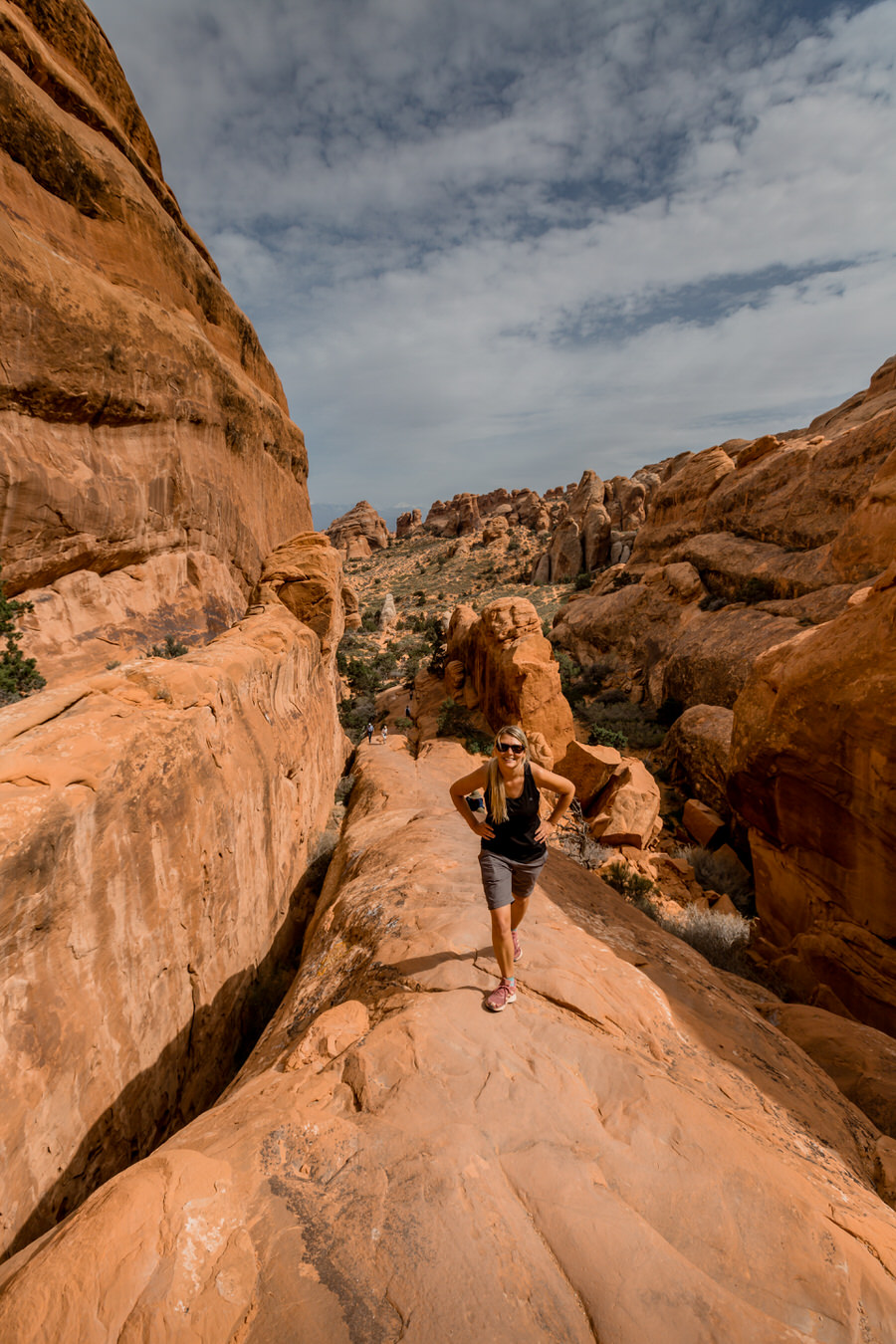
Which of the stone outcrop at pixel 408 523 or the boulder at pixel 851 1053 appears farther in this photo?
the stone outcrop at pixel 408 523

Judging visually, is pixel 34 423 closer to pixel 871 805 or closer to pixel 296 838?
pixel 296 838

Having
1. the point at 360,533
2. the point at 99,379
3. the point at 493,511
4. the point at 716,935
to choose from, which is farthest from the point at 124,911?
the point at 493,511

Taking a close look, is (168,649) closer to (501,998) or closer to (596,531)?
(501,998)

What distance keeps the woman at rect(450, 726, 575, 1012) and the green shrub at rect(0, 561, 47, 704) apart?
16.8 ft

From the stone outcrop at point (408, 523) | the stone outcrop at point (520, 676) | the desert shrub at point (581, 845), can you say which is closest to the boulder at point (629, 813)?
the desert shrub at point (581, 845)

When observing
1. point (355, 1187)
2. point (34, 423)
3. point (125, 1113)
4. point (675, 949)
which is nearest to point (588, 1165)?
point (355, 1187)

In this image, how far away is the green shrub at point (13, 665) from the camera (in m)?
5.40

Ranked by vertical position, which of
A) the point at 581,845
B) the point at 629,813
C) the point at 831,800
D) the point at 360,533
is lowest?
the point at 581,845

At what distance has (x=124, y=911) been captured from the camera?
3.58 meters

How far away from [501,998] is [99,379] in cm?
842

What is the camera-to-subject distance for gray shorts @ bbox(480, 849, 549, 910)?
3.33 meters

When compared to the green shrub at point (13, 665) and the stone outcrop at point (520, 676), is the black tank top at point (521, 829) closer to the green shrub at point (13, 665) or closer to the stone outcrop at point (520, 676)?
the green shrub at point (13, 665)

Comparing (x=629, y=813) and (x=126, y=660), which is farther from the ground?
(x=126, y=660)

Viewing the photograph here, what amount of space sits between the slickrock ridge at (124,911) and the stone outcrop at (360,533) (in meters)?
55.3
